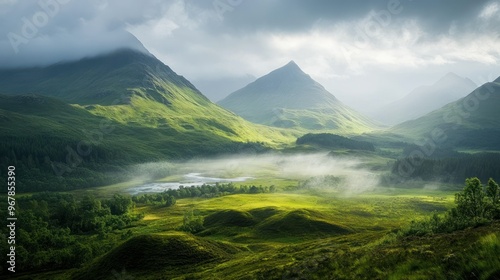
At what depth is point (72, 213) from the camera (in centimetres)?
19138

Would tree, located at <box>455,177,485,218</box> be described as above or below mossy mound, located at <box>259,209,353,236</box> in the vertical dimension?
above

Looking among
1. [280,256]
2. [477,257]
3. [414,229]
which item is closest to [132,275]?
[280,256]

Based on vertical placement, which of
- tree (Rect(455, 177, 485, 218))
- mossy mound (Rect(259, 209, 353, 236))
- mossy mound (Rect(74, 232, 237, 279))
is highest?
tree (Rect(455, 177, 485, 218))

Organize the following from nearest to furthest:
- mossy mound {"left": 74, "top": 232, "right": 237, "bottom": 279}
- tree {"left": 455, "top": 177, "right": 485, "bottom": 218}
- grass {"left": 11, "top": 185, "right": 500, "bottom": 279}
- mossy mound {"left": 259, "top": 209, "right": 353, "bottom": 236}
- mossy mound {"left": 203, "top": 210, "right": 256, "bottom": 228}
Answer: grass {"left": 11, "top": 185, "right": 500, "bottom": 279}
tree {"left": 455, "top": 177, "right": 485, "bottom": 218}
mossy mound {"left": 74, "top": 232, "right": 237, "bottom": 279}
mossy mound {"left": 259, "top": 209, "right": 353, "bottom": 236}
mossy mound {"left": 203, "top": 210, "right": 256, "bottom": 228}

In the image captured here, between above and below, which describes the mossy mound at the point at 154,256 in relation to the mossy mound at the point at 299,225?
above

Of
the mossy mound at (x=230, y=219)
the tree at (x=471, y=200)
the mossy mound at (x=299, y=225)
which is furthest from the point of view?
the mossy mound at (x=230, y=219)

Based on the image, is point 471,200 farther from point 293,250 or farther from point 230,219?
point 230,219

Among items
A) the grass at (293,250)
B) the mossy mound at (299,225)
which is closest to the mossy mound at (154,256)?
the grass at (293,250)

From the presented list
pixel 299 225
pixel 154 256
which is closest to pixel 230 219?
pixel 299 225

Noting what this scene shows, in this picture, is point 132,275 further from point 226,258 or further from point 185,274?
point 226,258

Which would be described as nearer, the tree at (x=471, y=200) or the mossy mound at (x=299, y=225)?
the tree at (x=471, y=200)

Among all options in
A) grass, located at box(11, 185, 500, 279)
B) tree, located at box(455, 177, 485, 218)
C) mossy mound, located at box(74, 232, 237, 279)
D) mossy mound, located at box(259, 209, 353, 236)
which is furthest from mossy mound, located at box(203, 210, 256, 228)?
tree, located at box(455, 177, 485, 218)

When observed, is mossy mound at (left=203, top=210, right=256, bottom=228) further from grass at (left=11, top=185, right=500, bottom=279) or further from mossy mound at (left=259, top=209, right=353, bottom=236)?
mossy mound at (left=259, top=209, right=353, bottom=236)

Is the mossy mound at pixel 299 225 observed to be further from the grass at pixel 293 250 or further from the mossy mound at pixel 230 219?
the mossy mound at pixel 230 219
